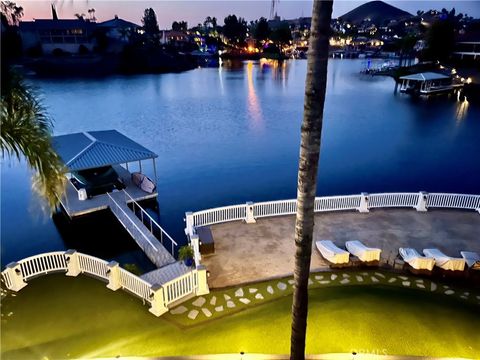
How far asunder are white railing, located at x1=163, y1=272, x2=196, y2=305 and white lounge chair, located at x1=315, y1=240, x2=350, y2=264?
386 centimetres

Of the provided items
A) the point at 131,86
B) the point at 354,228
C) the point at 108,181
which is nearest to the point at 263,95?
the point at 131,86

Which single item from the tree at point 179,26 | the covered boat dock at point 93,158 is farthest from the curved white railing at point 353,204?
the tree at point 179,26

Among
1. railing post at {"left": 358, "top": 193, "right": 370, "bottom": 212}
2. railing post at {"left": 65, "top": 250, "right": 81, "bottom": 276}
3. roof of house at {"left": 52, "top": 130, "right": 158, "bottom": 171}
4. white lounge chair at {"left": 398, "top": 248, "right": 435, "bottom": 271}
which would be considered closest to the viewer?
white lounge chair at {"left": 398, "top": 248, "right": 435, "bottom": 271}

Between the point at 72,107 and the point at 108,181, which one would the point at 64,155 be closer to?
the point at 108,181

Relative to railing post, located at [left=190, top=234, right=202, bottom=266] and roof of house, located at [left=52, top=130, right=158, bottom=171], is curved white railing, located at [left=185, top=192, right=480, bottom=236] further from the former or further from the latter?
roof of house, located at [left=52, top=130, right=158, bottom=171]

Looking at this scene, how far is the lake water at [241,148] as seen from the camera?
50.9ft

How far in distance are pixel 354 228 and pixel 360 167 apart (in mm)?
13702

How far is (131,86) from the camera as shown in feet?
203

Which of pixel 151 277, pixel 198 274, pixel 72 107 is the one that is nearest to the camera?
pixel 198 274

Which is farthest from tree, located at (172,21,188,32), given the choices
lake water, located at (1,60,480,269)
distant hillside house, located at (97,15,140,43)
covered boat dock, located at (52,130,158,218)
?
covered boat dock, located at (52,130,158,218)

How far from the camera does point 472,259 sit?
29.8ft

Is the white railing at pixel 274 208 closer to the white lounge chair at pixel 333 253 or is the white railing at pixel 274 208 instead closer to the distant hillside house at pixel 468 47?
the white lounge chair at pixel 333 253

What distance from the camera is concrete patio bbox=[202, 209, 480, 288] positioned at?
9.51m

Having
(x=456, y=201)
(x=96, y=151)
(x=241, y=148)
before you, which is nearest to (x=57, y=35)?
(x=241, y=148)
